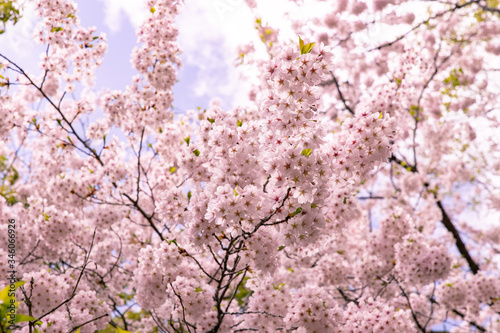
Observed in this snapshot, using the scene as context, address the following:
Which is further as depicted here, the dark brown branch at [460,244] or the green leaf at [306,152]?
the dark brown branch at [460,244]

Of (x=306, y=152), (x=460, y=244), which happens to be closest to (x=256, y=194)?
(x=306, y=152)

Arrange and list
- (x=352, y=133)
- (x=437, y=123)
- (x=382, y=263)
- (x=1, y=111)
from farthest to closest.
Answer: (x=437, y=123)
(x=382, y=263)
(x=1, y=111)
(x=352, y=133)

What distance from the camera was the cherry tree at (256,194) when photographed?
140 inches

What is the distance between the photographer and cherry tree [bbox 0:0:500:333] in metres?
3.56

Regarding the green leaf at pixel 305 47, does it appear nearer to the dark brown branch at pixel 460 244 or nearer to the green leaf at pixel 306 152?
the green leaf at pixel 306 152

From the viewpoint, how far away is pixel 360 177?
4.12m

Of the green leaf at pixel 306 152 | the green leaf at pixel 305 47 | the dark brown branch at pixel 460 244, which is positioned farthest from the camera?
the dark brown branch at pixel 460 244

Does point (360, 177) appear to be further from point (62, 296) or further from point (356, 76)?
point (356, 76)

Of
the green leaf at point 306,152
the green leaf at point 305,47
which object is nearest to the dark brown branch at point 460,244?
the green leaf at point 306,152

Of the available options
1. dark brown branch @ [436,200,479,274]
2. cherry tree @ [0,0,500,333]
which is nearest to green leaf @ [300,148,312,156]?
cherry tree @ [0,0,500,333]

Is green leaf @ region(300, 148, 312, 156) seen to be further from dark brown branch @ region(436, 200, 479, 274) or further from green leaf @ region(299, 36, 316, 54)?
dark brown branch @ region(436, 200, 479, 274)

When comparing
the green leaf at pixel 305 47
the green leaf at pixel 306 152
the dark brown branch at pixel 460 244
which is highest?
the dark brown branch at pixel 460 244

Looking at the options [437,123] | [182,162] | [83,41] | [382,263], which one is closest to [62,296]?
[182,162]

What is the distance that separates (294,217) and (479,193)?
12939 millimetres
